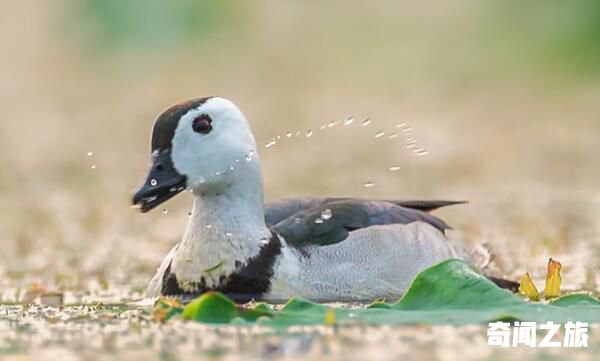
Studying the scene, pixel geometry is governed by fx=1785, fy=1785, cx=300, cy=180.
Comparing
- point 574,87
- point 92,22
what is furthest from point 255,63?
point 574,87

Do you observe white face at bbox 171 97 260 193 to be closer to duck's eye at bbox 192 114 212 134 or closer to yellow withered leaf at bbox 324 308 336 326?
duck's eye at bbox 192 114 212 134

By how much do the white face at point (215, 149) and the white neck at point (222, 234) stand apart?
0.23 ft

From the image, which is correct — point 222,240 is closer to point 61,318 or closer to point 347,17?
point 61,318

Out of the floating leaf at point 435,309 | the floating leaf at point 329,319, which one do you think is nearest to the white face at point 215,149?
the floating leaf at point 435,309

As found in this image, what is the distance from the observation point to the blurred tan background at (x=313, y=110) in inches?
461

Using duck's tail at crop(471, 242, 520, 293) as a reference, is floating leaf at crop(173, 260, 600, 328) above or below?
below

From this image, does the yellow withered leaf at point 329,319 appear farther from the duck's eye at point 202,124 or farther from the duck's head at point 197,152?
the duck's eye at point 202,124

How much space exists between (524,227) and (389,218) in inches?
125

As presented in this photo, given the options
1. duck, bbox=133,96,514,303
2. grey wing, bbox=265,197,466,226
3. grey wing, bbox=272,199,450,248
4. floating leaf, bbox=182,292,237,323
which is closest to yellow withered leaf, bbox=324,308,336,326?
floating leaf, bbox=182,292,237,323

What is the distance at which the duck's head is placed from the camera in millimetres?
8219

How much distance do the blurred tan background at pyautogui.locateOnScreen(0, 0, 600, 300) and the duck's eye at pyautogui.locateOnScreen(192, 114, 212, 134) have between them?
141 centimetres

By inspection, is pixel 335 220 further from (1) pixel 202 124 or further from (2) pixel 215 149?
(1) pixel 202 124

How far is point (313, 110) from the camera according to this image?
751 inches

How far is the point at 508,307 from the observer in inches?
273
